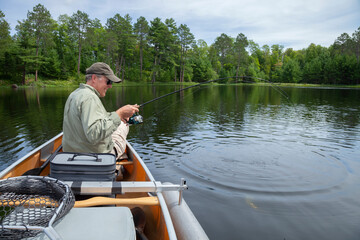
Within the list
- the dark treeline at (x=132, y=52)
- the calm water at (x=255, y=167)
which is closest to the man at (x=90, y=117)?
the calm water at (x=255, y=167)

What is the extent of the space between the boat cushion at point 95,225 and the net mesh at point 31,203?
0.21 ft

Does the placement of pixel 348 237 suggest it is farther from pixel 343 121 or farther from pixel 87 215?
pixel 343 121

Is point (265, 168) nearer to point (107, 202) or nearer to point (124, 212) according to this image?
point (107, 202)

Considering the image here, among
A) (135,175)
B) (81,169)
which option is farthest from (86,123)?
(135,175)

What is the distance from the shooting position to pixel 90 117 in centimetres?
285

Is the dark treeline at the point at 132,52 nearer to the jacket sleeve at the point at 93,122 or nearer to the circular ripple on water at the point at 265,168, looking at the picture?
the circular ripple on water at the point at 265,168

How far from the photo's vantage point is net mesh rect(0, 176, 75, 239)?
4.98 ft

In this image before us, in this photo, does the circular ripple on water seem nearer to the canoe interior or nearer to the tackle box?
the canoe interior

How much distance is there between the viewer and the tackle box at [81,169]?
102 inches

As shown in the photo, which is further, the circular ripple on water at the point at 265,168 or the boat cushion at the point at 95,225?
the circular ripple on water at the point at 265,168

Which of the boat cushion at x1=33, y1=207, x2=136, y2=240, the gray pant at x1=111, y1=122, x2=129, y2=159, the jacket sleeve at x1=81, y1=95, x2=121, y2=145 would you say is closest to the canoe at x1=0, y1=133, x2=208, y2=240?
the boat cushion at x1=33, y1=207, x2=136, y2=240

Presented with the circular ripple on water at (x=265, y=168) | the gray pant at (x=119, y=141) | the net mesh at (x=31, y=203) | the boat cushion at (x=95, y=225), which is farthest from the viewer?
the circular ripple on water at (x=265, y=168)

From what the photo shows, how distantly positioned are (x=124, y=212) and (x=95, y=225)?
0.24 m

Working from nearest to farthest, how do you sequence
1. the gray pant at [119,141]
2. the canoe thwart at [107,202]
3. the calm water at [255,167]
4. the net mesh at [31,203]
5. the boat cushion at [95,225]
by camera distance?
the net mesh at [31,203]
the boat cushion at [95,225]
the canoe thwart at [107,202]
the calm water at [255,167]
the gray pant at [119,141]
